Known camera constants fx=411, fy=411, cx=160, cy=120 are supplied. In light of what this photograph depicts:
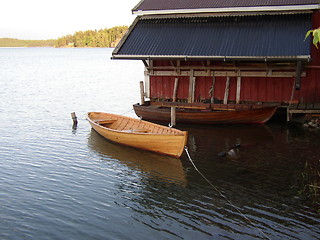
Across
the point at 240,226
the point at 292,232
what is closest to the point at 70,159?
the point at 240,226

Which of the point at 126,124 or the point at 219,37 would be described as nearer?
the point at 126,124

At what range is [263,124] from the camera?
25266mm

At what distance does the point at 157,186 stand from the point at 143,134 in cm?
444

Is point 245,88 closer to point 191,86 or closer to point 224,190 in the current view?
point 191,86

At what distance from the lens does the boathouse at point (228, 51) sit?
22.9 m

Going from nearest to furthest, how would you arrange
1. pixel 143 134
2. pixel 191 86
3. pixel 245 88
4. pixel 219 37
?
pixel 143 134
pixel 219 37
pixel 245 88
pixel 191 86

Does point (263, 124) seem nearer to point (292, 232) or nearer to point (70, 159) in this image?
point (70, 159)

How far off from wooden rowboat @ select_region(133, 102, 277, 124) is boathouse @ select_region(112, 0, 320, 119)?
697 mm

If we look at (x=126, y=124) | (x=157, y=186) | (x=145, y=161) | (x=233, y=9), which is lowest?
(x=157, y=186)

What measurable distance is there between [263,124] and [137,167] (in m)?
10.2

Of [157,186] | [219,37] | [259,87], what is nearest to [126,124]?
[219,37]

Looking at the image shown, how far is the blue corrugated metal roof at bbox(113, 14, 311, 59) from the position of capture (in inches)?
882

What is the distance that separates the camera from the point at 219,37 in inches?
957

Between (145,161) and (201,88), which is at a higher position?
(201,88)
